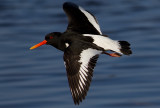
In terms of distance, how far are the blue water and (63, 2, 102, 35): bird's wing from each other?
5.45 feet

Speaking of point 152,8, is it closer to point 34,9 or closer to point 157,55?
point 34,9

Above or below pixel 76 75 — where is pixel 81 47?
above

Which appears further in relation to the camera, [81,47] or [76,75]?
[81,47]

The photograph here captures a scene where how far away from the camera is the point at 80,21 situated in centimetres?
944

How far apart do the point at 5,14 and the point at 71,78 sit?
35.6 feet

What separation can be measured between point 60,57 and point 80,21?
3.88 m

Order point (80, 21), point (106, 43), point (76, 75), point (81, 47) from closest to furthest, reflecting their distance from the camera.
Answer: point (76, 75) < point (81, 47) < point (106, 43) < point (80, 21)

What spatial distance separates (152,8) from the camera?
61.5ft

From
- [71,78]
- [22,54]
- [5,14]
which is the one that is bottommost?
[5,14]

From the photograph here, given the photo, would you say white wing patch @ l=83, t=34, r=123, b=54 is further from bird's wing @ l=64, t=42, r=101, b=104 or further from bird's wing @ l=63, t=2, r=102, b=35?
bird's wing @ l=63, t=2, r=102, b=35

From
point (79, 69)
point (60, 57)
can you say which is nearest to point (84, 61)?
point (79, 69)

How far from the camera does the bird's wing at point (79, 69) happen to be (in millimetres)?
7967

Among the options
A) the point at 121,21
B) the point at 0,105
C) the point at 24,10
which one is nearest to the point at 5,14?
the point at 24,10

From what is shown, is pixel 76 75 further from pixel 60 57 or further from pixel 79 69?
Answer: pixel 60 57
